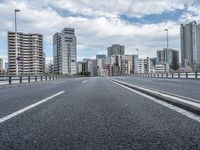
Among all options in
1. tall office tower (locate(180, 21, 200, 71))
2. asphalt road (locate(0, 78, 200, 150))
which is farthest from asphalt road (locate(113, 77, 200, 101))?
tall office tower (locate(180, 21, 200, 71))

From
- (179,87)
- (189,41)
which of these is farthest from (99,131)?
(189,41)

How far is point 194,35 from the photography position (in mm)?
93438

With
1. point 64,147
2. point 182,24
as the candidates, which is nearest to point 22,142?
point 64,147

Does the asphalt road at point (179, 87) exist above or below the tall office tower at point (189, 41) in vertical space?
below

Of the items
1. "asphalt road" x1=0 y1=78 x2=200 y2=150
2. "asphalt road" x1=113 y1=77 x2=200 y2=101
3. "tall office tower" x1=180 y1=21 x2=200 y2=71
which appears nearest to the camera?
"asphalt road" x1=0 y1=78 x2=200 y2=150

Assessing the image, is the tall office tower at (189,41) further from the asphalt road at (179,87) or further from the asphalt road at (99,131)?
the asphalt road at (99,131)

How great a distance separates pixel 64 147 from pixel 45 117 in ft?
7.78

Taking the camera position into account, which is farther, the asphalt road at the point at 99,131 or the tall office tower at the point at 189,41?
the tall office tower at the point at 189,41

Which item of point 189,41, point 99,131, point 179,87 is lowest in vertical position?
point 99,131

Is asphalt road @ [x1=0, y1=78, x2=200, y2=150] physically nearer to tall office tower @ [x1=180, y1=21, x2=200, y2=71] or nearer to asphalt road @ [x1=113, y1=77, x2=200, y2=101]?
asphalt road @ [x1=113, y1=77, x2=200, y2=101]

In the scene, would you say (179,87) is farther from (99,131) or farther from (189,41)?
(189,41)

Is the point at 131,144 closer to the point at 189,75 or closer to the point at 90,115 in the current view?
the point at 90,115

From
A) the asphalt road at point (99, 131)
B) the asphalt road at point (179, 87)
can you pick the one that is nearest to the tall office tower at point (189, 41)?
the asphalt road at point (179, 87)

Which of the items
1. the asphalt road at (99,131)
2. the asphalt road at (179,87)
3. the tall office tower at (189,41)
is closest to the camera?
the asphalt road at (99,131)
